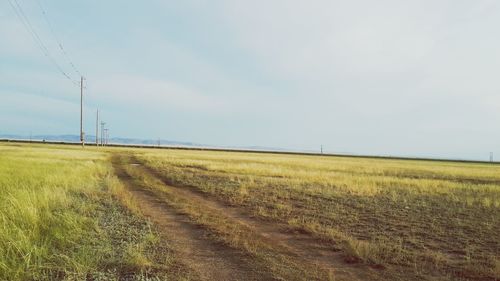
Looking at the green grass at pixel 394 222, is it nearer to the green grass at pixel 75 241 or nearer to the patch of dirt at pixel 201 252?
the patch of dirt at pixel 201 252

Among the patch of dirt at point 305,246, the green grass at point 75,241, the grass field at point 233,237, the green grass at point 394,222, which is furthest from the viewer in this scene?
the green grass at point 394,222

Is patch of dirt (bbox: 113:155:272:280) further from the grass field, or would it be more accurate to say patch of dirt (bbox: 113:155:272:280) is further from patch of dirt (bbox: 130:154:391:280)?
patch of dirt (bbox: 130:154:391:280)

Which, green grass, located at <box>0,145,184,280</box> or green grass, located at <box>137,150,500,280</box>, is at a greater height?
green grass, located at <box>0,145,184,280</box>

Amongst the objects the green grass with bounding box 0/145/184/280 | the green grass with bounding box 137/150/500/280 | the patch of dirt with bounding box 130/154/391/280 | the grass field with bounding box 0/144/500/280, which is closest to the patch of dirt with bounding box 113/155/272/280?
the grass field with bounding box 0/144/500/280

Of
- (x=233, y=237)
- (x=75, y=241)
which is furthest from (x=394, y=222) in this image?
(x=75, y=241)

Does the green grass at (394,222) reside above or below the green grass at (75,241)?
below

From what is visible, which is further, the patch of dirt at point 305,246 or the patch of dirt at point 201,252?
the patch of dirt at point 305,246

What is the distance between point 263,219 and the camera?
46.9 feet

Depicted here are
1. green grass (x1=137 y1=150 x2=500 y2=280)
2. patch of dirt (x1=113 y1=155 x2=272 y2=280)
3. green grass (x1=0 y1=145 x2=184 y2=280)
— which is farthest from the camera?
green grass (x1=137 y1=150 x2=500 y2=280)

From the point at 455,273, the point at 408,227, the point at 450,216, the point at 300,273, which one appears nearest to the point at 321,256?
the point at 300,273

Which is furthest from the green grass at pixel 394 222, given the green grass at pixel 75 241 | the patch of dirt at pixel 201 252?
the green grass at pixel 75 241

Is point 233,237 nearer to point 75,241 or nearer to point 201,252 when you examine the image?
point 201,252

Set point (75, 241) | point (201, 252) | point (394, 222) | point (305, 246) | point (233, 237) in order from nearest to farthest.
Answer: point (201, 252)
point (75, 241)
point (305, 246)
point (233, 237)
point (394, 222)

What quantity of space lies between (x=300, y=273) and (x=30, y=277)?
501 cm
